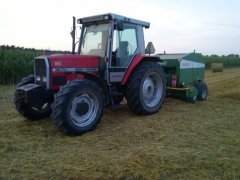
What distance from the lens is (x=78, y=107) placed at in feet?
21.2

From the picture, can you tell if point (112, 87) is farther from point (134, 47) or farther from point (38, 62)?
point (38, 62)

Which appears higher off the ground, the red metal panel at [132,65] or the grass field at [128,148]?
the red metal panel at [132,65]

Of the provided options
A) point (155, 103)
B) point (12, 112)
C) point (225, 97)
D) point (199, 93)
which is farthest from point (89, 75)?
point (225, 97)

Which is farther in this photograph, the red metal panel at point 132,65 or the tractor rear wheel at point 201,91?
the tractor rear wheel at point 201,91

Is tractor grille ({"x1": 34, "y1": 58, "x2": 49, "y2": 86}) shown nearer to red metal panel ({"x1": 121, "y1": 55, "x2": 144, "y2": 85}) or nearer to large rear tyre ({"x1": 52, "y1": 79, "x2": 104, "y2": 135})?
large rear tyre ({"x1": 52, "y1": 79, "x2": 104, "y2": 135})

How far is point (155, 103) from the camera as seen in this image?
852 cm

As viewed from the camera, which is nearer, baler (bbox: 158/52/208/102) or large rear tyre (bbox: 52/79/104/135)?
large rear tyre (bbox: 52/79/104/135)

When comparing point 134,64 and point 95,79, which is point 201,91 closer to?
point 134,64

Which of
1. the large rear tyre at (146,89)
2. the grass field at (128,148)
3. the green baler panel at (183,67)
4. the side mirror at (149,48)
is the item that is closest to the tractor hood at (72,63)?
the large rear tyre at (146,89)

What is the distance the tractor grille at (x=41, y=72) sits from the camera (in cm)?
682

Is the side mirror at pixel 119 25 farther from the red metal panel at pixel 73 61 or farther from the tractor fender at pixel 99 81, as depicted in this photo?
the tractor fender at pixel 99 81

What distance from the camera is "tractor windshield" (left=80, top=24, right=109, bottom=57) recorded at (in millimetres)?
7559

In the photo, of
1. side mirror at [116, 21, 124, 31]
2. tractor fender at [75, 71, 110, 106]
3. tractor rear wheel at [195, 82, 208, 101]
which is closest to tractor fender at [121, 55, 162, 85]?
tractor fender at [75, 71, 110, 106]

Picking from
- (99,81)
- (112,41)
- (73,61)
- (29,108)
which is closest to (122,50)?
(112,41)
